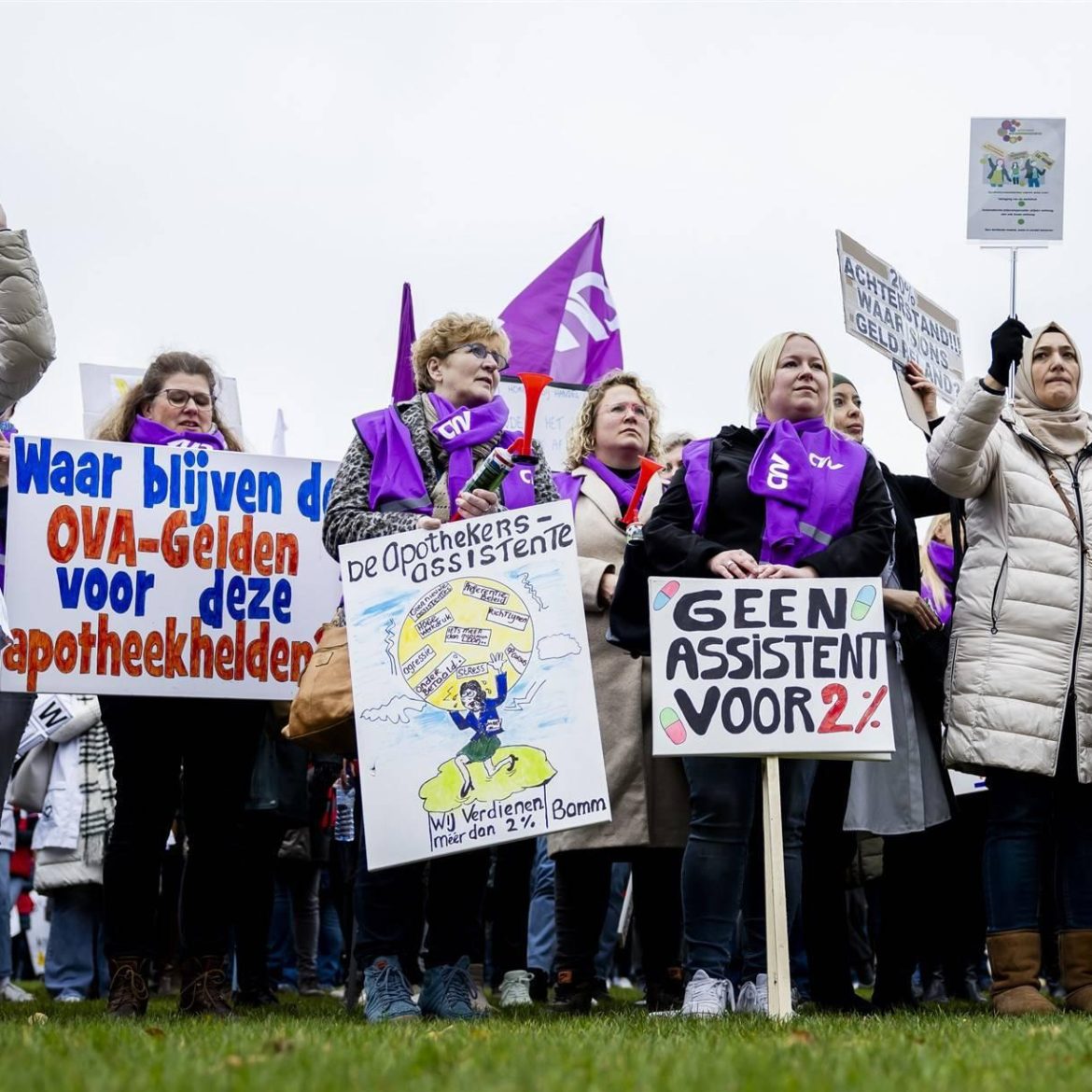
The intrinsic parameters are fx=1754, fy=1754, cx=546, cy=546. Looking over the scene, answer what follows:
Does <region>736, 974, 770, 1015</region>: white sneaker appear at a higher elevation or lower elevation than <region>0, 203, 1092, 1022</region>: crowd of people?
lower

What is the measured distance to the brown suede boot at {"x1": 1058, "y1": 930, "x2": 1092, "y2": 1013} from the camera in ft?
19.6

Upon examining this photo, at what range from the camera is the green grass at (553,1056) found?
10.6ft

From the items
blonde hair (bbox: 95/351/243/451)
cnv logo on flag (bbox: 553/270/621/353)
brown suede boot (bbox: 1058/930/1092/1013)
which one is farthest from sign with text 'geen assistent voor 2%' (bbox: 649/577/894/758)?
cnv logo on flag (bbox: 553/270/621/353)

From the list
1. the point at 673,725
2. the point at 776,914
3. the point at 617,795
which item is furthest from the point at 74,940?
the point at 776,914

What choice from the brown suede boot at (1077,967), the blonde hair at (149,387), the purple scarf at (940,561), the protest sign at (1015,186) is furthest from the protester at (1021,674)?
the blonde hair at (149,387)

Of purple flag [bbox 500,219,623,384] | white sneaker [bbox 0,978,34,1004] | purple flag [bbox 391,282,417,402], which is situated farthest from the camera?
purple flag [bbox 500,219,623,384]

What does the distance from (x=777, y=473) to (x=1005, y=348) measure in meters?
0.90

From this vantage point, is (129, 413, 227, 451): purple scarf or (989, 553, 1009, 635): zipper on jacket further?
(129, 413, 227, 451): purple scarf

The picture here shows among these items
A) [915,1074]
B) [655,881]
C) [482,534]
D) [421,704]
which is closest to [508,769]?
[421,704]

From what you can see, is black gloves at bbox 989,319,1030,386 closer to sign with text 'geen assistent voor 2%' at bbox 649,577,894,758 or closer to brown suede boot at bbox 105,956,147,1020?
sign with text 'geen assistent voor 2%' at bbox 649,577,894,758

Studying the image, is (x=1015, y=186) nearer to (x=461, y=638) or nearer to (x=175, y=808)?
(x=461, y=638)

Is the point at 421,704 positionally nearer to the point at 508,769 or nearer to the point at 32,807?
the point at 508,769

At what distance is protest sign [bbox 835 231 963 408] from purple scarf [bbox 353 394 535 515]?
5.04ft

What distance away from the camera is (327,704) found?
5.88 meters
